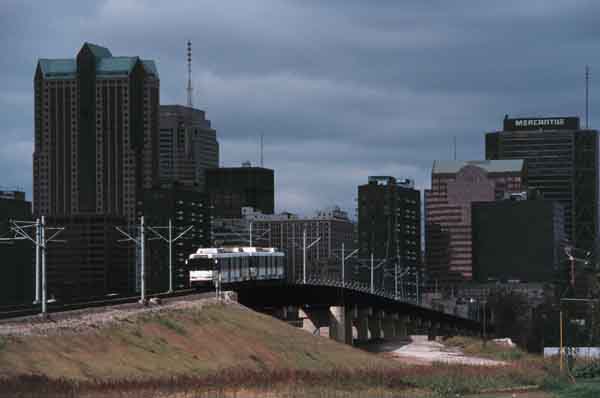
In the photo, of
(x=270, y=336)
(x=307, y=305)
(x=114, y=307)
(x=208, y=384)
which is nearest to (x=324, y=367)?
(x=270, y=336)

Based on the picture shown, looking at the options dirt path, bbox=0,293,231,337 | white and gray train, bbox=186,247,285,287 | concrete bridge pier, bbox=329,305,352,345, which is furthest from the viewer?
concrete bridge pier, bbox=329,305,352,345

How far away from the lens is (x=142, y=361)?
10181cm

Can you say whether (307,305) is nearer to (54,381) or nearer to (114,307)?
(114,307)

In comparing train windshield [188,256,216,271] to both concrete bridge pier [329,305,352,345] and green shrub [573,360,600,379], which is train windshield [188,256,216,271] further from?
green shrub [573,360,600,379]

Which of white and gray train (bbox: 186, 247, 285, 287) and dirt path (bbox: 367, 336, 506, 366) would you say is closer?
dirt path (bbox: 367, 336, 506, 366)

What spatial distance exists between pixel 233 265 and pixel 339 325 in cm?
2321

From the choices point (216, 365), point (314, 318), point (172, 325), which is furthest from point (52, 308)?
point (314, 318)

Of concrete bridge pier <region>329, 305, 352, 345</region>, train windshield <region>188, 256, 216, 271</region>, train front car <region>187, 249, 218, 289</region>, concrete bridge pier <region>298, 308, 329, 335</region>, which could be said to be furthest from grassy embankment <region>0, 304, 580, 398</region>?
concrete bridge pier <region>298, 308, 329, 335</region>

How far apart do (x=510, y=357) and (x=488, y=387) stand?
175ft

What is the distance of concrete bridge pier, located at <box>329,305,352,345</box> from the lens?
181 m

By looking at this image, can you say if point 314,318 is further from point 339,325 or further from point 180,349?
point 180,349

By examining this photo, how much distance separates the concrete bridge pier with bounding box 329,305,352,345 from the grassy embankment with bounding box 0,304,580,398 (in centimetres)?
3764

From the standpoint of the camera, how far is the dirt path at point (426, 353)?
506ft

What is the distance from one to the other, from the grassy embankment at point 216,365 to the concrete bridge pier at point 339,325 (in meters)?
37.6
